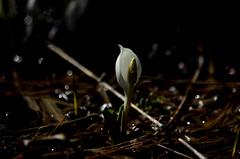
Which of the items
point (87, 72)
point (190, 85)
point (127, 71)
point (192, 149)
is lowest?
point (192, 149)

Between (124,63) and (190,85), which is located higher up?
(190,85)

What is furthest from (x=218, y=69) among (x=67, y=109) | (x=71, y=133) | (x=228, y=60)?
(x=71, y=133)

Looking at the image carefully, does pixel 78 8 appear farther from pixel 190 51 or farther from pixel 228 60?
pixel 228 60


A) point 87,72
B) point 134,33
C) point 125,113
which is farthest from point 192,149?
point 134,33

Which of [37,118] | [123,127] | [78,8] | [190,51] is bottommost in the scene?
[123,127]

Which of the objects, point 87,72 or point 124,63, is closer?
point 124,63

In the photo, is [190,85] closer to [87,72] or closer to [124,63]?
[87,72]

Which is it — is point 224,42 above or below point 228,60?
above

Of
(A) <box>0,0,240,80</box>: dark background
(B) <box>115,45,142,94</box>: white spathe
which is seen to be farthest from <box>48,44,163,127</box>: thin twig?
(B) <box>115,45,142,94</box>: white spathe

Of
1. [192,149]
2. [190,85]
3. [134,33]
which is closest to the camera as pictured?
[192,149]
